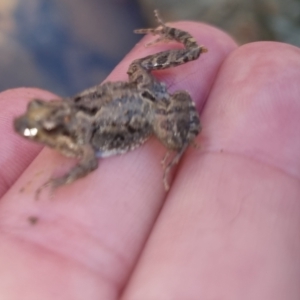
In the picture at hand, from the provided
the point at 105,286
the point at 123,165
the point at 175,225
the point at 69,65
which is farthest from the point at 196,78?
the point at 69,65

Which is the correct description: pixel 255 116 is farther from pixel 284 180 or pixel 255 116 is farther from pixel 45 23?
pixel 45 23

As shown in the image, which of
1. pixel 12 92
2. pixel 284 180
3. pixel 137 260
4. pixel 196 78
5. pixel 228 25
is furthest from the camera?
pixel 228 25

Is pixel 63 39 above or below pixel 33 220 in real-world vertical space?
above

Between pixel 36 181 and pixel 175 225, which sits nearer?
pixel 175 225

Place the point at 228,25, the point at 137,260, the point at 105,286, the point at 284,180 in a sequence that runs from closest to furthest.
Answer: the point at 105,286
the point at 137,260
the point at 284,180
the point at 228,25

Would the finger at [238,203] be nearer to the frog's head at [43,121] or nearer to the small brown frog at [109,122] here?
the small brown frog at [109,122]

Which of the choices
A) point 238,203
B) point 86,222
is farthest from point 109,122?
point 238,203

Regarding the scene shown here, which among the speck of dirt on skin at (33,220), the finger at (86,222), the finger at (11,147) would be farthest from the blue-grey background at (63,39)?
the speck of dirt on skin at (33,220)

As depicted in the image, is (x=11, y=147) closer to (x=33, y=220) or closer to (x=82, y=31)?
(x=33, y=220)
